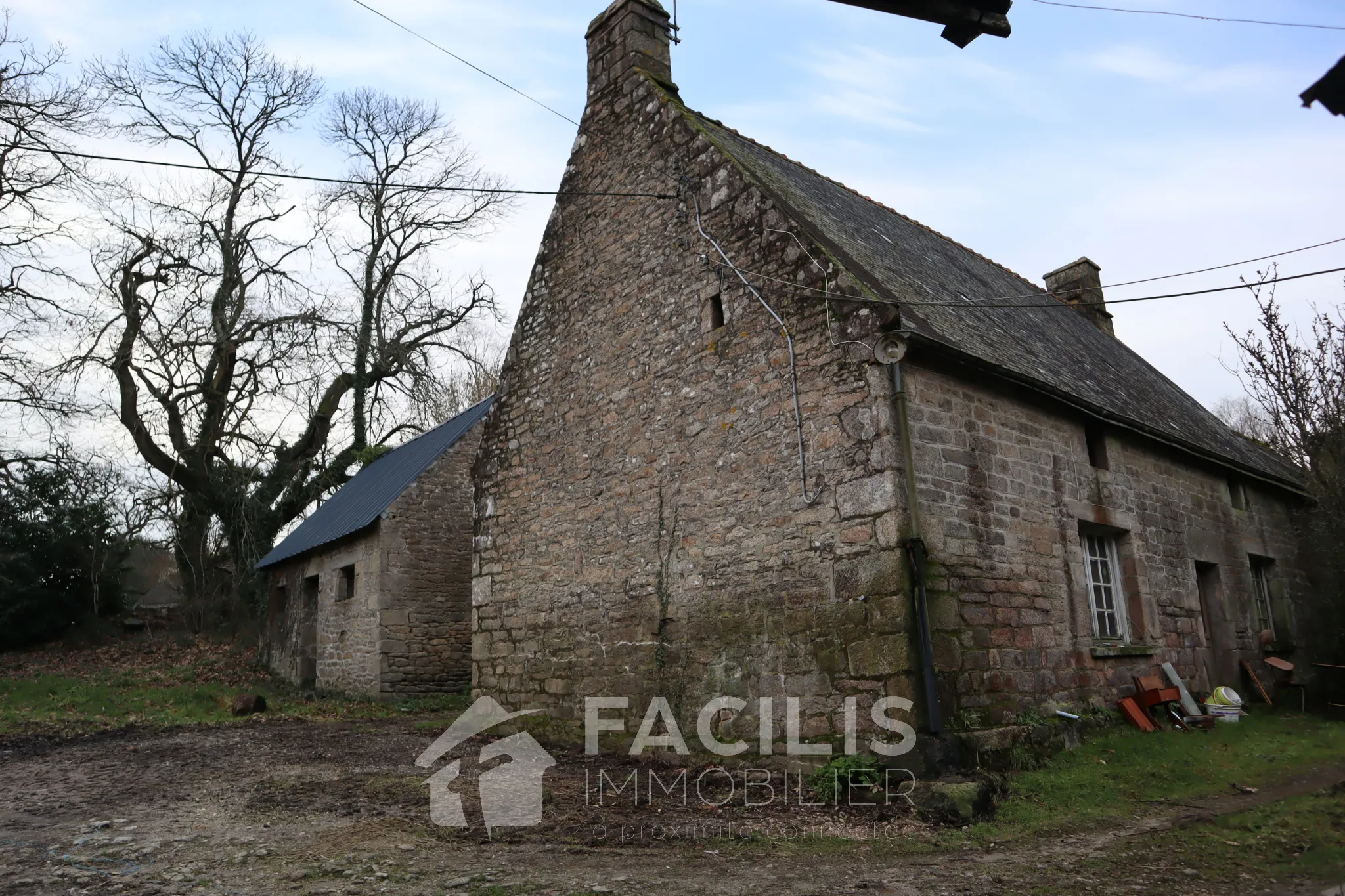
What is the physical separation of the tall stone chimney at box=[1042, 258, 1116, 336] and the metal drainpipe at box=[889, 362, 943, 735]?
11.5m

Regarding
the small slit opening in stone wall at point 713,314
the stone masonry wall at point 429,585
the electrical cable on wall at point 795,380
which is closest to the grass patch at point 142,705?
the stone masonry wall at point 429,585

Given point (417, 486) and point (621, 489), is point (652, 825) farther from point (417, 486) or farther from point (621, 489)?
point (417, 486)

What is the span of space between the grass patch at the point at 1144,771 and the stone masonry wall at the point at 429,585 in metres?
10.0

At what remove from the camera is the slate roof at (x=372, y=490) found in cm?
1616

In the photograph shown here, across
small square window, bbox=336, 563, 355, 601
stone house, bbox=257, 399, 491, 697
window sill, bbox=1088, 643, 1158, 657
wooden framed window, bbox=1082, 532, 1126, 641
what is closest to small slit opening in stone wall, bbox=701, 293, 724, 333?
wooden framed window, bbox=1082, 532, 1126, 641

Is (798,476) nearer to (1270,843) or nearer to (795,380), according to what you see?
(795,380)

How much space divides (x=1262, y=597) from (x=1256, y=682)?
193cm

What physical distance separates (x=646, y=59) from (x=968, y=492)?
676 centimetres

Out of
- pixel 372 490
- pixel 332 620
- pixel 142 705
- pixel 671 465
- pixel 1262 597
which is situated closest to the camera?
pixel 671 465

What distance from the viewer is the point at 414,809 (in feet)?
21.4

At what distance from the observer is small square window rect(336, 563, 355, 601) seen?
55.1 ft

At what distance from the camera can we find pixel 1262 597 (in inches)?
498

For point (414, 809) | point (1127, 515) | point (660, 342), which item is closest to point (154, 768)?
point (414, 809)

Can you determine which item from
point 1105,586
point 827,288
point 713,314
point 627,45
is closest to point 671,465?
point 713,314
